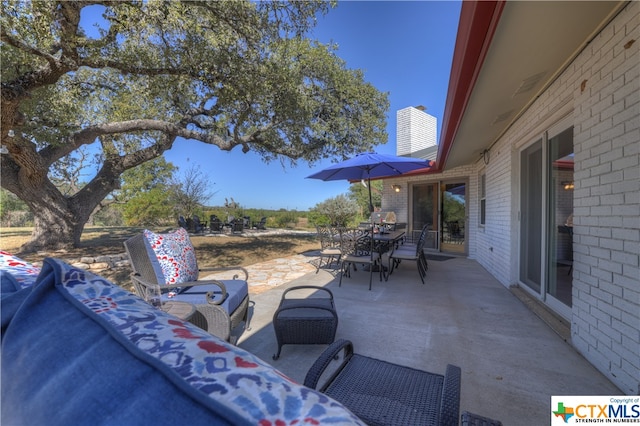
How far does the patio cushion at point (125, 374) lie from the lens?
44 cm

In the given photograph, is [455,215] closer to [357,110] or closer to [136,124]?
[357,110]

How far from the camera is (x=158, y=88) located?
20.6 ft

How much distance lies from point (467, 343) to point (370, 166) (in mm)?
4273

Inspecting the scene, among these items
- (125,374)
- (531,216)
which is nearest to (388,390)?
(125,374)

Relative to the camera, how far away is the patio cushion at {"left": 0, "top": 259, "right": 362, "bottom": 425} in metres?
0.44

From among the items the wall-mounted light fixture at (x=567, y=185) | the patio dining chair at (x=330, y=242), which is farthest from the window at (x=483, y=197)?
the patio dining chair at (x=330, y=242)

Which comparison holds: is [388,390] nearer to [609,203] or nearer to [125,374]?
[125,374]

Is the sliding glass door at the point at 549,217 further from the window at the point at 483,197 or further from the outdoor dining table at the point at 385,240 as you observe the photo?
the window at the point at 483,197

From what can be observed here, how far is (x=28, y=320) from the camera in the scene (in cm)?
64

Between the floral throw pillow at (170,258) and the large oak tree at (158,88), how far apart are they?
12.2ft

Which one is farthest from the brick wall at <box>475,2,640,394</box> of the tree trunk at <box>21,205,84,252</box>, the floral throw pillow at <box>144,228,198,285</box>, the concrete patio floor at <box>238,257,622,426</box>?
the tree trunk at <box>21,205,84,252</box>

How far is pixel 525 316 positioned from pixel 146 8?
6.89 meters

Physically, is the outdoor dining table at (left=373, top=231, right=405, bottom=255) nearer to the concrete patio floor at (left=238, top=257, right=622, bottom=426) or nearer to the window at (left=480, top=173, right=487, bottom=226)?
the concrete patio floor at (left=238, top=257, right=622, bottom=426)

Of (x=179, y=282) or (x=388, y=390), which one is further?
(x=179, y=282)
